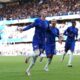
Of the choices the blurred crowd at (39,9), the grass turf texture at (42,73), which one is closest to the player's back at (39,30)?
the grass turf texture at (42,73)

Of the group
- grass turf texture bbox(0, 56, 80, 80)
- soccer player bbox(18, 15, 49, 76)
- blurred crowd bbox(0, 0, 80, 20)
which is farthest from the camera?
blurred crowd bbox(0, 0, 80, 20)

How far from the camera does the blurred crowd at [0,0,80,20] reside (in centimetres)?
5016

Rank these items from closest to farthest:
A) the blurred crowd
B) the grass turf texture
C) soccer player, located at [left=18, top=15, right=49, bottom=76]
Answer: the grass turf texture
soccer player, located at [left=18, top=15, right=49, bottom=76]
the blurred crowd

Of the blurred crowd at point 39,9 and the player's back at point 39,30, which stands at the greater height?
the player's back at point 39,30

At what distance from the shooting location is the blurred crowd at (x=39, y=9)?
1975 inches

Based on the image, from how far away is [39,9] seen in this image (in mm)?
55062

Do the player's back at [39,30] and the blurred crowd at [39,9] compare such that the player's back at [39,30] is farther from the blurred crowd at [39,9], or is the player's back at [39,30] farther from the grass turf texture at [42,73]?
the blurred crowd at [39,9]

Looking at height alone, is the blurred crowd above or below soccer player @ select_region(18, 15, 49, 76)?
below

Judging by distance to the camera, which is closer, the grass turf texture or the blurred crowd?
the grass turf texture

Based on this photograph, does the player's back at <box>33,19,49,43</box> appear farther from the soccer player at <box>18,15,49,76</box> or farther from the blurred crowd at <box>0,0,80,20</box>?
the blurred crowd at <box>0,0,80,20</box>

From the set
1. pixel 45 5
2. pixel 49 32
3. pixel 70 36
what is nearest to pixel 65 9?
pixel 45 5

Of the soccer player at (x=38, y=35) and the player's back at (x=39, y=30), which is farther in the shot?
the player's back at (x=39, y=30)

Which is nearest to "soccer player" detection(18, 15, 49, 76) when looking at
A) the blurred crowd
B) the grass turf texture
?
the grass turf texture

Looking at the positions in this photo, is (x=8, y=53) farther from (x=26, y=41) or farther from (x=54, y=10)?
(x=54, y=10)
